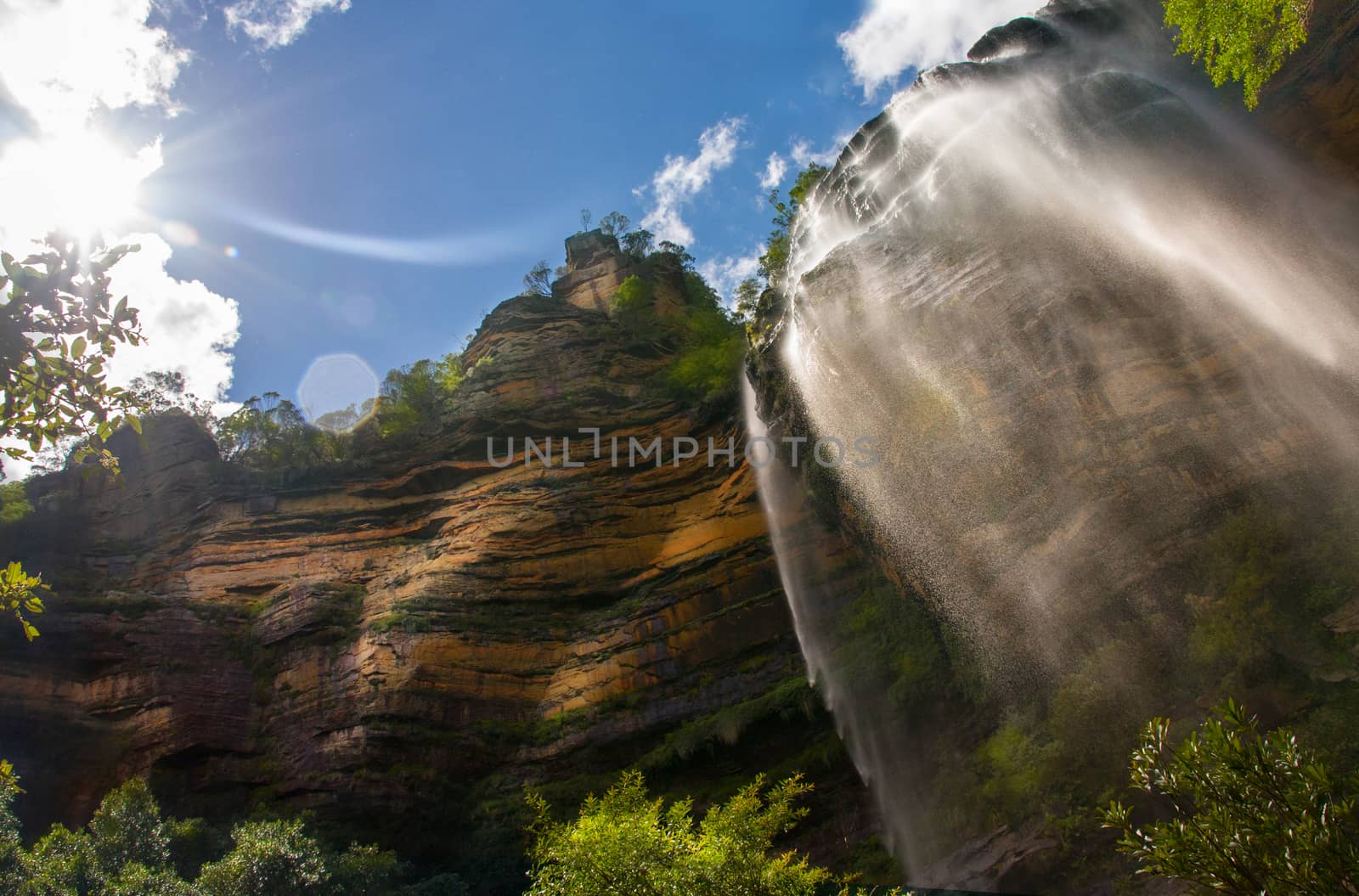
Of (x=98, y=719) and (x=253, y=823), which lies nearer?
(x=253, y=823)

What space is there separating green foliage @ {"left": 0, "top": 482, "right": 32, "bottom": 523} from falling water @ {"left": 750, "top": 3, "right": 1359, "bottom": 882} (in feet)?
88.7

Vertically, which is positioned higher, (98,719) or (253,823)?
(98,719)

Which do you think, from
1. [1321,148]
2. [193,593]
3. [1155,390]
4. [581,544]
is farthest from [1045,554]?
[193,593]

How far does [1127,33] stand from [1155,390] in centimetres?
1072

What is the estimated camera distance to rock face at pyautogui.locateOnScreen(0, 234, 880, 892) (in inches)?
779

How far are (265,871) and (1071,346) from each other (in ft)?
59.2

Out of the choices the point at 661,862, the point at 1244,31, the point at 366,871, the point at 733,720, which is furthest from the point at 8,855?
the point at 1244,31

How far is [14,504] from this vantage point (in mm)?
27609

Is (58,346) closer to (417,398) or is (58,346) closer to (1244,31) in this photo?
(1244,31)

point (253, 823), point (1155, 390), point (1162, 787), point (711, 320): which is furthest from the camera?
point (711, 320)

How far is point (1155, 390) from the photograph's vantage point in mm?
13242

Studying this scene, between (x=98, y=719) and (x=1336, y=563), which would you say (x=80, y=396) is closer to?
(x=1336, y=563)

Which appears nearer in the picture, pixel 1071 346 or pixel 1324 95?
pixel 1071 346

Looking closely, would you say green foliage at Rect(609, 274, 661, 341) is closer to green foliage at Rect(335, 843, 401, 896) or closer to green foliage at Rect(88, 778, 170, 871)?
green foliage at Rect(335, 843, 401, 896)
